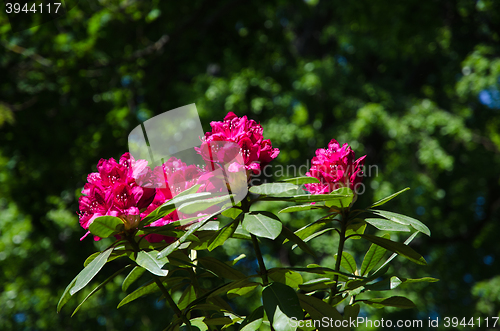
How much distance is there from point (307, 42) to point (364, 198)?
10.6ft

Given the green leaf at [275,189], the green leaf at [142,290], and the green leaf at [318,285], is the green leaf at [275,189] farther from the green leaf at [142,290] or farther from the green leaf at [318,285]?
the green leaf at [142,290]

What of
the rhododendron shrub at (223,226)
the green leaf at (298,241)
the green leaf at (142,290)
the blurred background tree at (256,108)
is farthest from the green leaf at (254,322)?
the blurred background tree at (256,108)

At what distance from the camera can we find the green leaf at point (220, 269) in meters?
0.77

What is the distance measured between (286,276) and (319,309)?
4.3 inches

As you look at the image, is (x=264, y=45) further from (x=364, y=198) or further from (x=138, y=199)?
(x=138, y=199)

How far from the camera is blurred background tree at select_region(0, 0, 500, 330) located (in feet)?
13.4

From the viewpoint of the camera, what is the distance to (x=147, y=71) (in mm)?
4926

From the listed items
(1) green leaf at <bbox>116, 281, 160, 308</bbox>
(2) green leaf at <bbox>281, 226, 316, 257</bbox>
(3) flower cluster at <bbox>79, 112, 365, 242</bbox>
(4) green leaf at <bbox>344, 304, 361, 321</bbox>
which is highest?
(3) flower cluster at <bbox>79, 112, 365, 242</bbox>

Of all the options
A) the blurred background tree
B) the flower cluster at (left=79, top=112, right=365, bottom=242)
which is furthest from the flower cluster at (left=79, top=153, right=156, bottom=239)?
the blurred background tree

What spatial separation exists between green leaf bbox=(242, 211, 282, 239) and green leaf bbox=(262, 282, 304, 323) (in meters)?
0.10

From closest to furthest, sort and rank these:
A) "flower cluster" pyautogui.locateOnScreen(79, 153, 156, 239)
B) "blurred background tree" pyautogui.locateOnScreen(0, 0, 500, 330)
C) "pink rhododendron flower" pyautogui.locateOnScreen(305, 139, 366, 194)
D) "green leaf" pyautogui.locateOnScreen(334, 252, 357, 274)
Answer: "flower cluster" pyautogui.locateOnScreen(79, 153, 156, 239) < "pink rhododendron flower" pyautogui.locateOnScreen(305, 139, 366, 194) < "green leaf" pyautogui.locateOnScreen(334, 252, 357, 274) < "blurred background tree" pyautogui.locateOnScreen(0, 0, 500, 330)

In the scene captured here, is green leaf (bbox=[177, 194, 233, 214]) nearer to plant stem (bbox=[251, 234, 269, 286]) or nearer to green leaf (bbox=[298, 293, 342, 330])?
plant stem (bbox=[251, 234, 269, 286])

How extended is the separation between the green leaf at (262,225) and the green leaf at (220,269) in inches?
6.7

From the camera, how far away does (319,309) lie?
2.11 feet
